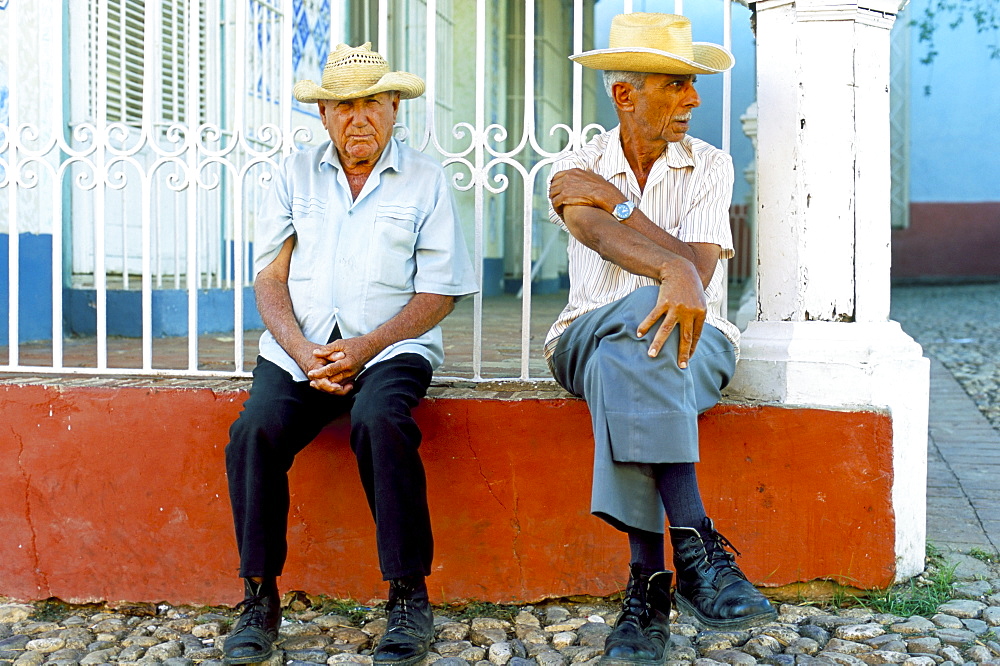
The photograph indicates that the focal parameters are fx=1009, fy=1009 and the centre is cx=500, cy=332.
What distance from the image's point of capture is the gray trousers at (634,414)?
2244mm

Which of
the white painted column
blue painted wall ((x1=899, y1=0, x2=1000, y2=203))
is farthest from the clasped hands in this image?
blue painted wall ((x1=899, y1=0, x2=1000, y2=203))

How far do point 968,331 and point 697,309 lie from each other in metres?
7.74

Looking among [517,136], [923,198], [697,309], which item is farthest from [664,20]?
[923,198]

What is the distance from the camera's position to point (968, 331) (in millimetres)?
9055

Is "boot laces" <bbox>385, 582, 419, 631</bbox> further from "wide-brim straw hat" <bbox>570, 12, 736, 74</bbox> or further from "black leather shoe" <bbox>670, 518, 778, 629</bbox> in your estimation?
"wide-brim straw hat" <bbox>570, 12, 736, 74</bbox>

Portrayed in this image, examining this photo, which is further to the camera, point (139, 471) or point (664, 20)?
point (139, 471)

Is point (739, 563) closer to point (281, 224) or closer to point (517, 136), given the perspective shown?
point (281, 224)

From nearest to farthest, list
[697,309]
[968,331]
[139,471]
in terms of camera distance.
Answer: [697,309] → [139,471] → [968,331]

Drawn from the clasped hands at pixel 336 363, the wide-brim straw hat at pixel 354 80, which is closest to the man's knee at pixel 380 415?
the clasped hands at pixel 336 363

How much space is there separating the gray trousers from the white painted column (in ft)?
2.02

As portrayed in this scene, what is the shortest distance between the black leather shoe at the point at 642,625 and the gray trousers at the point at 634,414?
0.13 metres

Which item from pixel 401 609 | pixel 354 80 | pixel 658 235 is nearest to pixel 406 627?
pixel 401 609

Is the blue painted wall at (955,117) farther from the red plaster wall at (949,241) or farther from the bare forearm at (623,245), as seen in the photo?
the bare forearm at (623,245)

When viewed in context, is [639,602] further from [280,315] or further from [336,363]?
[280,315]
